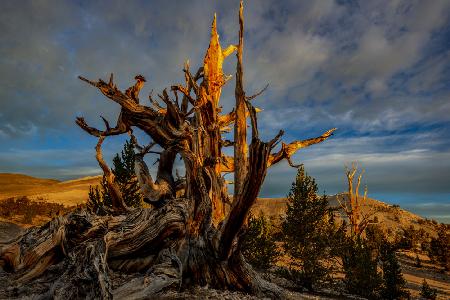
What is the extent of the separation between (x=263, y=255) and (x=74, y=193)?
4106cm

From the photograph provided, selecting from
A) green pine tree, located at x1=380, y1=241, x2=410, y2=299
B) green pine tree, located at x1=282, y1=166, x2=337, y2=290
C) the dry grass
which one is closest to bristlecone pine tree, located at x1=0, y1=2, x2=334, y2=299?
green pine tree, located at x1=282, y1=166, x2=337, y2=290

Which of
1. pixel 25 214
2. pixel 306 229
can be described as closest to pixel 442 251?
pixel 306 229

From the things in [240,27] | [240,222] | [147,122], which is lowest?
[240,222]

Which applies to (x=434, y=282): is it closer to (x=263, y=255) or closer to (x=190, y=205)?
(x=263, y=255)

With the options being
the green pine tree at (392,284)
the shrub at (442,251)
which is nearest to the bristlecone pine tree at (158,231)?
the green pine tree at (392,284)

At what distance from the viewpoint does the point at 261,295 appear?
6.47m

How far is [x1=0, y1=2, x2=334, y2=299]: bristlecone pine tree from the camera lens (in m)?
4.90

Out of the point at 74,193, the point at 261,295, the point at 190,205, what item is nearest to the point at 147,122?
the point at 190,205

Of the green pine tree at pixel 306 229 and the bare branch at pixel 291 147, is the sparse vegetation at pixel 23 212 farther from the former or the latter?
the bare branch at pixel 291 147

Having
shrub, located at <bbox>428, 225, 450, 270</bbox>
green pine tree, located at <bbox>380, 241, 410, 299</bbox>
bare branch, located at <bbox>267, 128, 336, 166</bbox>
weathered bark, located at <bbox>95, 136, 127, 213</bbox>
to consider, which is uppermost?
bare branch, located at <bbox>267, 128, 336, 166</bbox>

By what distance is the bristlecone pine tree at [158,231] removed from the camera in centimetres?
490

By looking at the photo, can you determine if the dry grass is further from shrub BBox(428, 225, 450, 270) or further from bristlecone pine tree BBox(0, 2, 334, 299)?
shrub BBox(428, 225, 450, 270)

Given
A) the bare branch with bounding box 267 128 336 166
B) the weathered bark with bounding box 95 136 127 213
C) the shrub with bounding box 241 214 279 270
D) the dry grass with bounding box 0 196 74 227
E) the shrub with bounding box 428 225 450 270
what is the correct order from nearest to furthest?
1. the weathered bark with bounding box 95 136 127 213
2. the bare branch with bounding box 267 128 336 166
3. the shrub with bounding box 241 214 279 270
4. the dry grass with bounding box 0 196 74 227
5. the shrub with bounding box 428 225 450 270

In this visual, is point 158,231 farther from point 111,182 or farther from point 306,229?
point 306,229
